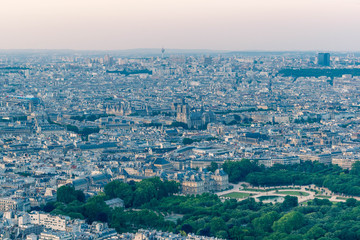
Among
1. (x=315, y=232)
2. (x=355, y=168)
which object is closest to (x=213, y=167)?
(x=355, y=168)

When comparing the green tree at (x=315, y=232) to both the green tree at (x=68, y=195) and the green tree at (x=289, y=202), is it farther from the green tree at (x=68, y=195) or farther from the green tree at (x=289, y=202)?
the green tree at (x=68, y=195)

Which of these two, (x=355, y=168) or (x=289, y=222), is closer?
(x=289, y=222)

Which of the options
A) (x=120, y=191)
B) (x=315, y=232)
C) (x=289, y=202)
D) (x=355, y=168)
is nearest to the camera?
(x=315, y=232)

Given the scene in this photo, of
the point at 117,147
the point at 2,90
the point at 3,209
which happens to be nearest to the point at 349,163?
the point at 117,147

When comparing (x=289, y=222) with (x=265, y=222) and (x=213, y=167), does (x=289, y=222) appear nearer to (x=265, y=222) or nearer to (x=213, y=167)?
(x=265, y=222)

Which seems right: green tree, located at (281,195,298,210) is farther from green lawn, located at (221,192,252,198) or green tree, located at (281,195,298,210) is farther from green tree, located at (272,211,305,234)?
green tree, located at (272,211,305,234)

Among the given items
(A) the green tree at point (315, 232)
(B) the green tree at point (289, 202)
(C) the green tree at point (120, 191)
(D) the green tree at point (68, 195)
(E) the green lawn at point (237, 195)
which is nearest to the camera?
(A) the green tree at point (315, 232)

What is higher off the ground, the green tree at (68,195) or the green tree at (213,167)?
the green tree at (68,195)

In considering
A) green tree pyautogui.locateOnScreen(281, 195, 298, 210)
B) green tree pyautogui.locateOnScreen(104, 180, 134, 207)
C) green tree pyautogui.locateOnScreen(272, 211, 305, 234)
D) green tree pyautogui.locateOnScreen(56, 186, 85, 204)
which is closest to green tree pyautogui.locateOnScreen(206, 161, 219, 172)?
green tree pyautogui.locateOnScreen(104, 180, 134, 207)

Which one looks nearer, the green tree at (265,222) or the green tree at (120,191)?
the green tree at (265,222)

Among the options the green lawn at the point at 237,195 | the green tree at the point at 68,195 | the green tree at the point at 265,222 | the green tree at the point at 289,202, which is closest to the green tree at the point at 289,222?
the green tree at the point at 265,222

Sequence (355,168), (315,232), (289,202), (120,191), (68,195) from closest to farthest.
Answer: (315,232) → (68,195) → (289,202) → (120,191) → (355,168)
